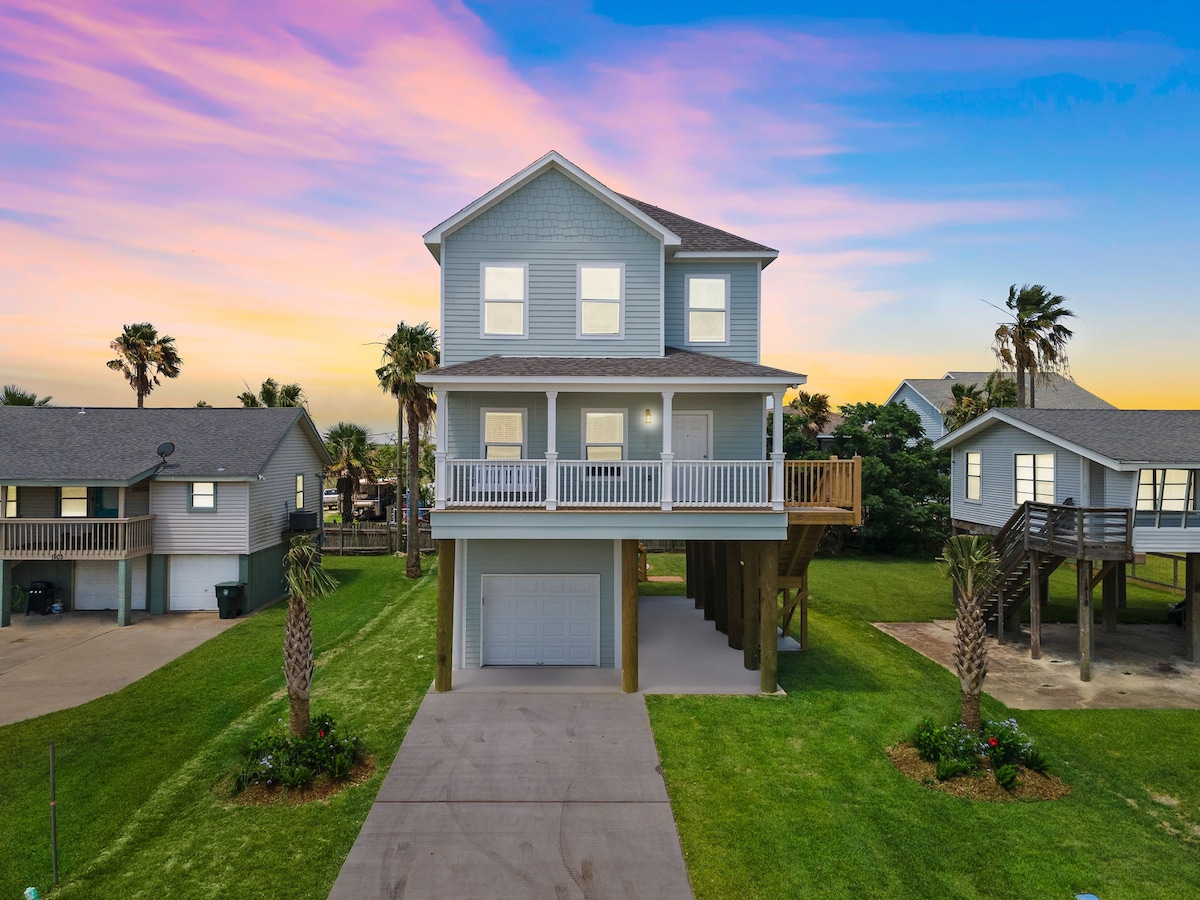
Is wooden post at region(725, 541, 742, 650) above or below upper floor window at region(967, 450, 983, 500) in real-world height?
below

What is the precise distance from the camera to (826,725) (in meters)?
11.6

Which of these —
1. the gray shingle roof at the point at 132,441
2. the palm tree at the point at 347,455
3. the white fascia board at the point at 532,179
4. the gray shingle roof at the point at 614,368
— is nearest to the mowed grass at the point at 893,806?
the gray shingle roof at the point at 614,368

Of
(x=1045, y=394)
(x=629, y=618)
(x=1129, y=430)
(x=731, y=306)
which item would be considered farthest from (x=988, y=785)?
(x=1045, y=394)

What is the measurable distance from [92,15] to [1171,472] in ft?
99.1

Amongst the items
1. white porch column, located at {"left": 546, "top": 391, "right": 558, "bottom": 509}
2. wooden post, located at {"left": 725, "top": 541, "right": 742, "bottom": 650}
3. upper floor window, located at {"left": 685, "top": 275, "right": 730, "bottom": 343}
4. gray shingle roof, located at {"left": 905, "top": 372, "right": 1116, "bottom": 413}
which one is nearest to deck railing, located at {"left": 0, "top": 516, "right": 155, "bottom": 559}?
white porch column, located at {"left": 546, "top": 391, "right": 558, "bottom": 509}

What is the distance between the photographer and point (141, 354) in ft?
132

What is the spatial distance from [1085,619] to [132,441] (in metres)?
31.6

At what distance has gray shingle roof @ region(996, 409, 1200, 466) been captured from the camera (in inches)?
636

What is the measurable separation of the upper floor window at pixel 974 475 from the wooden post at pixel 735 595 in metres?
11.5

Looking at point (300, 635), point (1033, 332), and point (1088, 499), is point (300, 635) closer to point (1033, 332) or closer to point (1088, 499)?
point (1088, 499)

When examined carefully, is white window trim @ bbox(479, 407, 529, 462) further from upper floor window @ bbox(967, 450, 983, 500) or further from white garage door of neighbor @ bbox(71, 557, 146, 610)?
upper floor window @ bbox(967, 450, 983, 500)

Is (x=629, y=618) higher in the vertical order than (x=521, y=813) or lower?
higher

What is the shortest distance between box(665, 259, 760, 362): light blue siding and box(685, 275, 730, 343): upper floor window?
121 millimetres

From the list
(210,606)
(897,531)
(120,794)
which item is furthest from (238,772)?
(897,531)
